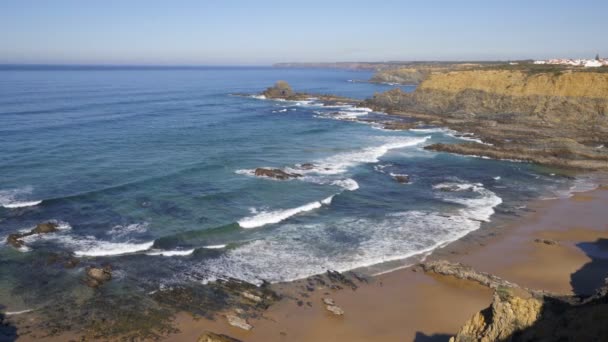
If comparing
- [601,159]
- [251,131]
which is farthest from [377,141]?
[601,159]

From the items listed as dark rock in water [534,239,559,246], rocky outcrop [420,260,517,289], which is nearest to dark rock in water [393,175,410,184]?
dark rock in water [534,239,559,246]

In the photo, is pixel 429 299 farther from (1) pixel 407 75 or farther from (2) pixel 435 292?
(1) pixel 407 75

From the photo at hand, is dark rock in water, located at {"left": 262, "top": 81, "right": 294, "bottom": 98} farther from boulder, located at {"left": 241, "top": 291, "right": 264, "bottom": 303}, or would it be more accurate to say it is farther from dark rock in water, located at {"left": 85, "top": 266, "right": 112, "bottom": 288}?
boulder, located at {"left": 241, "top": 291, "right": 264, "bottom": 303}

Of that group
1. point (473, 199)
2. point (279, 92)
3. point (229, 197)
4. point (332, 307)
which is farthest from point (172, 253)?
point (279, 92)

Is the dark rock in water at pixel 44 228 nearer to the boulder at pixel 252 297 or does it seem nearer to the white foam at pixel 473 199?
the boulder at pixel 252 297

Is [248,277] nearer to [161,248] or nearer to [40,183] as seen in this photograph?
[161,248]

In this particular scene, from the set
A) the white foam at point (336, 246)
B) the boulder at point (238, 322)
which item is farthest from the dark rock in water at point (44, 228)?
the boulder at point (238, 322)
